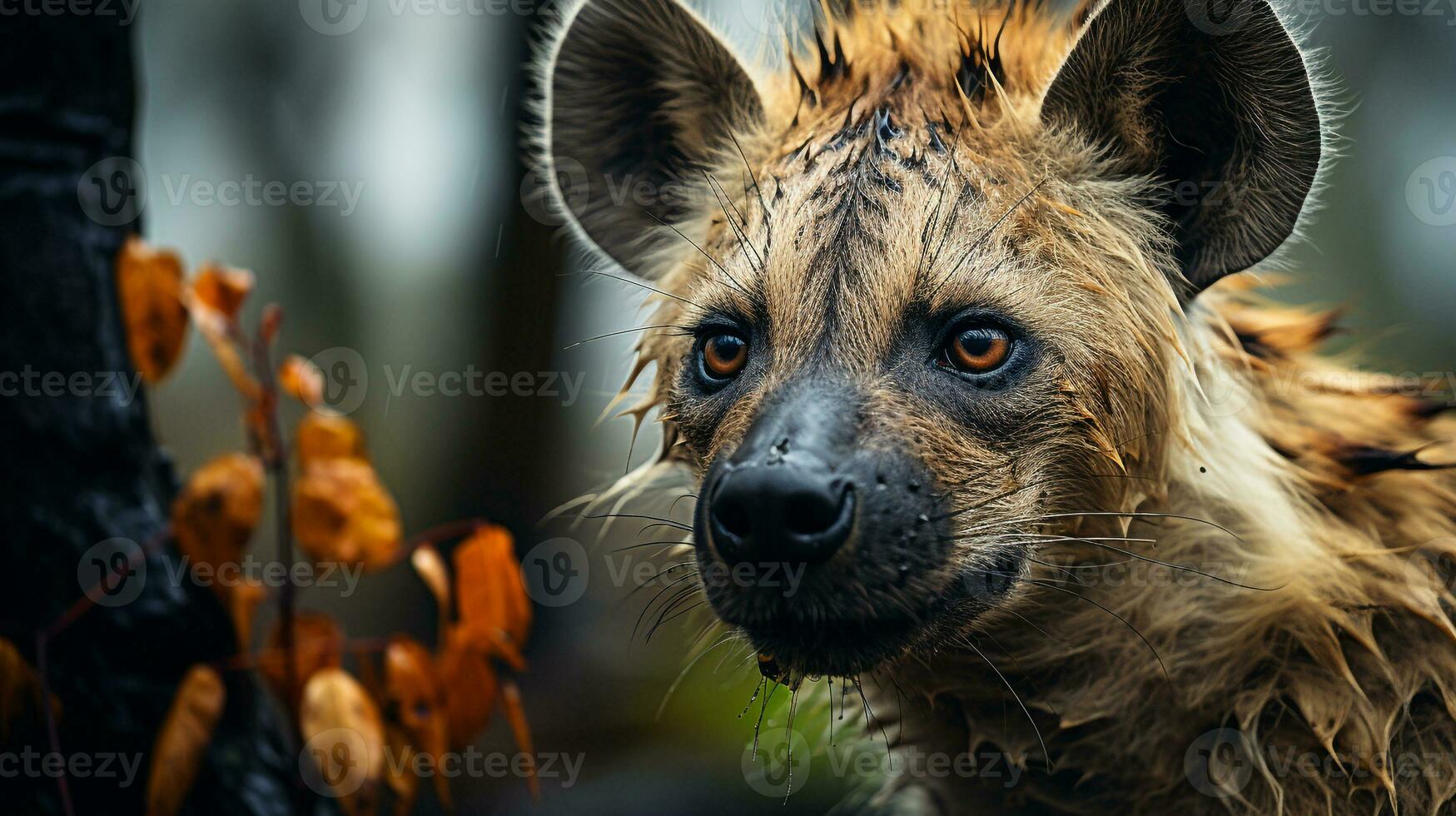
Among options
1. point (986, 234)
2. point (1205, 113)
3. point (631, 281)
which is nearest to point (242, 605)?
point (631, 281)

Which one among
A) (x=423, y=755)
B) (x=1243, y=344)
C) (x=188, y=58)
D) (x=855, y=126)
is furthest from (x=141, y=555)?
(x=188, y=58)

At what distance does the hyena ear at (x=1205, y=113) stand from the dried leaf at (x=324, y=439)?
2.10 metres

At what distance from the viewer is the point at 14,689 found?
107 inches

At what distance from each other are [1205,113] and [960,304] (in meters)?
0.80

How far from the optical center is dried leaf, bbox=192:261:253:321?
2928 mm

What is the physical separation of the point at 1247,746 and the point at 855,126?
6.02ft

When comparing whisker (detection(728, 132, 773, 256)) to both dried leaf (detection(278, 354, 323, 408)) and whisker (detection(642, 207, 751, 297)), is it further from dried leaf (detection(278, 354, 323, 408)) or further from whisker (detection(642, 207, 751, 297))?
dried leaf (detection(278, 354, 323, 408))

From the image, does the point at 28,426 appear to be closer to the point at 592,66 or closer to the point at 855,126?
the point at 592,66

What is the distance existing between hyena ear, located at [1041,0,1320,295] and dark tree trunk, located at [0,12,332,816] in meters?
2.63

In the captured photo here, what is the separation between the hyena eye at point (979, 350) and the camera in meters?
2.49

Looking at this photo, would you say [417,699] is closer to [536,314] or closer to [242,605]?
[242,605]

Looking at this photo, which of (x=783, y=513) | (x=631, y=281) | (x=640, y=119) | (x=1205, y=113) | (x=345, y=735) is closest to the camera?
(x=783, y=513)

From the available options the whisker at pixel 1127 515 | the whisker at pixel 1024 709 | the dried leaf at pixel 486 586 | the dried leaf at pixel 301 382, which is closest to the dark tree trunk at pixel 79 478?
the dried leaf at pixel 301 382

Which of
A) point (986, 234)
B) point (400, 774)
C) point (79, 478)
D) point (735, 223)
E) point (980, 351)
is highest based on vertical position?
point (986, 234)
